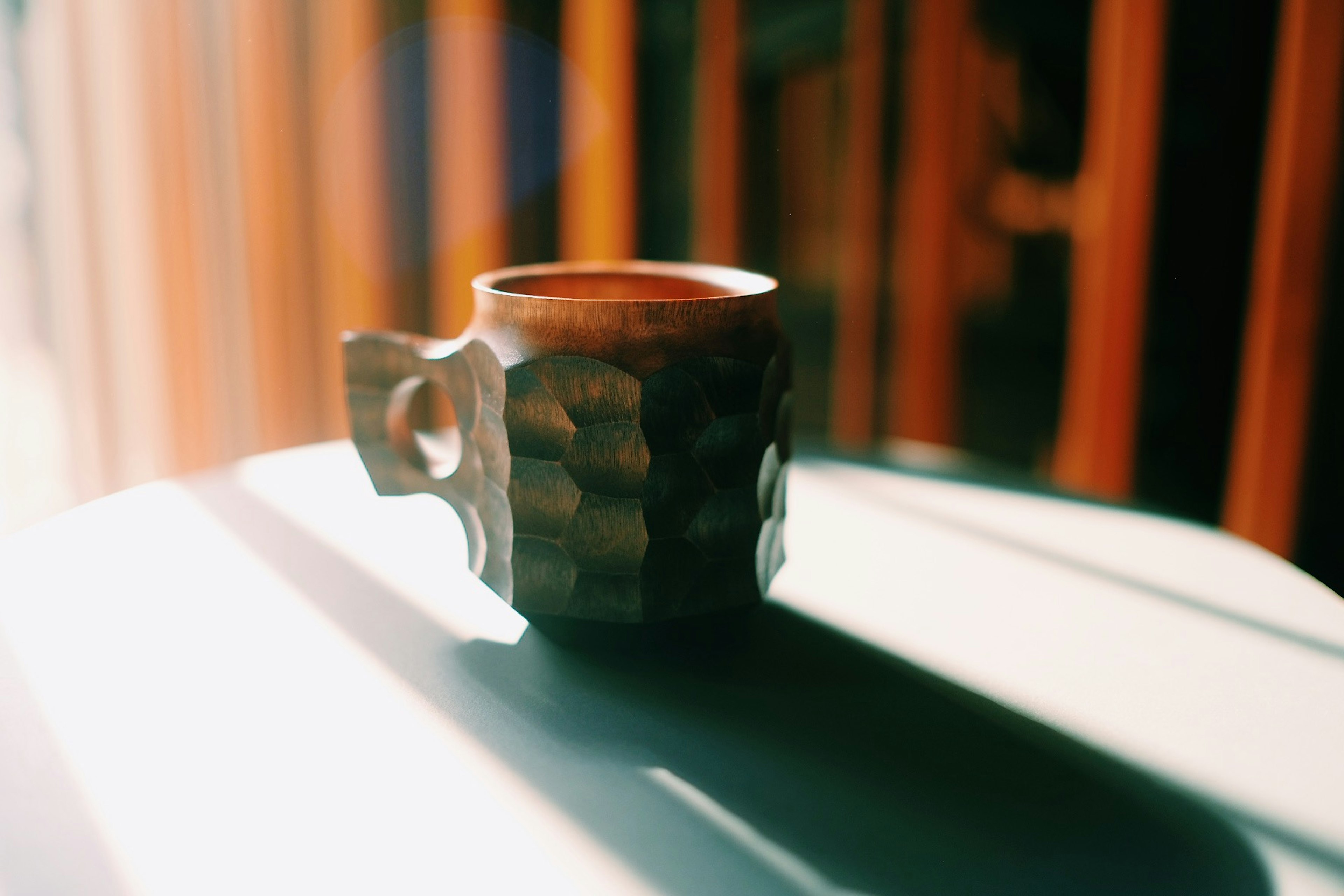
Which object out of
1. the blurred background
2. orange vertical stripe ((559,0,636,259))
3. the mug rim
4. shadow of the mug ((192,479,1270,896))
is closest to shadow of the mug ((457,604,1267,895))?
shadow of the mug ((192,479,1270,896))

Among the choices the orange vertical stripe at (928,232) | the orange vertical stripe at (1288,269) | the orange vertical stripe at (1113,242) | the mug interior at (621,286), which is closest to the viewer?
the mug interior at (621,286)

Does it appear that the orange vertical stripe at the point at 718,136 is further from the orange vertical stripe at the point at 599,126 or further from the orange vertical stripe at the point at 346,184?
the orange vertical stripe at the point at 346,184

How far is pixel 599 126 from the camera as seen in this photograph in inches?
55.1

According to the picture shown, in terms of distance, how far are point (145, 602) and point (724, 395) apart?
313mm

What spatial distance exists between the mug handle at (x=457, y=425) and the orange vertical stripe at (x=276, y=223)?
0.83 metres

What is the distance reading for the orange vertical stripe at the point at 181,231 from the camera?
1.13 meters

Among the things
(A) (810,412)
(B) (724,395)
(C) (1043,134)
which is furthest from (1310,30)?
(B) (724,395)

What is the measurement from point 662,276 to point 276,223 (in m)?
0.84

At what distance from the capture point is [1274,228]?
115 centimetres

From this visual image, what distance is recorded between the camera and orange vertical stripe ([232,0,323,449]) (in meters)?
1.17

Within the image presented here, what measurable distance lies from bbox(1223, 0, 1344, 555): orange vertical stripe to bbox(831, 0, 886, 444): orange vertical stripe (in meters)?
0.49

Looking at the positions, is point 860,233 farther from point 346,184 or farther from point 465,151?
point 346,184

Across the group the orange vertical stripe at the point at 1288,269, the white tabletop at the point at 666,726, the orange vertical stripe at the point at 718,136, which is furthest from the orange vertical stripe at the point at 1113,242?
the white tabletop at the point at 666,726

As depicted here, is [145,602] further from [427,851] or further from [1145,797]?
[1145,797]
